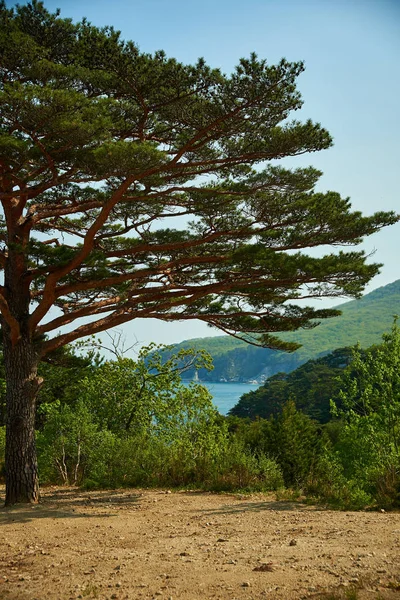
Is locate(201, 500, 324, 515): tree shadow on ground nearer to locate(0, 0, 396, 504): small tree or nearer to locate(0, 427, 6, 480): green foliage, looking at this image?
locate(0, 0, 396, 504): small tree

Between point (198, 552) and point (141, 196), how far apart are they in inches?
184

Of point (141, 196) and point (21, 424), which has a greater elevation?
point (141, 196)

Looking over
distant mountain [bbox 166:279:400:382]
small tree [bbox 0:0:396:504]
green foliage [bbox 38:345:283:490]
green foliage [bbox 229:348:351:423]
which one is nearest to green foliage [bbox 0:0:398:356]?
small tree [bbox 0:0:396:504]

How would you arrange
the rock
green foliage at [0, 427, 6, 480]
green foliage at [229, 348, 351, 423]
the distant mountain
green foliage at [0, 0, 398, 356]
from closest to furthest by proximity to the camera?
1. the rock
2. green foliage at [0, 0, 398, 356]
3. green foliage at [0, 427, 6, 480]
4. green foliage at [229, 348, 351, 423]
5. the distant mountain

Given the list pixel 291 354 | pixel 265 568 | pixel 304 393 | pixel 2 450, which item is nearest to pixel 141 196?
pixel 265 568

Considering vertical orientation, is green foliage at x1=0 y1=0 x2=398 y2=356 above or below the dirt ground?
above

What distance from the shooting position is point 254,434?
15.5 meters

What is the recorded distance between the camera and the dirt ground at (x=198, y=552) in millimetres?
3734

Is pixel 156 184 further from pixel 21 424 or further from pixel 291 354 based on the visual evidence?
pixel 291 354

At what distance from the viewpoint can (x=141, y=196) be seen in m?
7.77

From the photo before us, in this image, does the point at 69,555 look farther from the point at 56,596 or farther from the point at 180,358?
the point at 180,358

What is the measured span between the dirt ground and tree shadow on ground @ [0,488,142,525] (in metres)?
0.03

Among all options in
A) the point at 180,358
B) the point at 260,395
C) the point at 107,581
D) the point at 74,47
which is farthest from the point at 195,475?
the point at 260,395

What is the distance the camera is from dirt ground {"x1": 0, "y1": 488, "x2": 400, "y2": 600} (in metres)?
3.73
